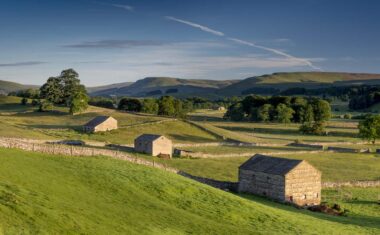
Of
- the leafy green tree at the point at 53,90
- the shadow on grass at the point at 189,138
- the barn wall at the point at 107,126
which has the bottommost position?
the shadow on grass at the point at 189,138

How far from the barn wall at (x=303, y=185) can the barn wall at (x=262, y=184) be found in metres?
0.77

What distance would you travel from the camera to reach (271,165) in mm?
53438

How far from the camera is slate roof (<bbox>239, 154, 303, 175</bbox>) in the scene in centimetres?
5175

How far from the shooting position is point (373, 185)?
65.1m

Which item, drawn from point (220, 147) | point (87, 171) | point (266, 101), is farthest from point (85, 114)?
point (87, 171)

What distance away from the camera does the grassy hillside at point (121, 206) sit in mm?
25609

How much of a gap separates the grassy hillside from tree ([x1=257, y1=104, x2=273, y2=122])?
11612cm

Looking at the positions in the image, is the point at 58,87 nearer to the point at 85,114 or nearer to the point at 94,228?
the point at 85,114

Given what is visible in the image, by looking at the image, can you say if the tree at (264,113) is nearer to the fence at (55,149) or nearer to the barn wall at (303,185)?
the barn wall at (303,185)

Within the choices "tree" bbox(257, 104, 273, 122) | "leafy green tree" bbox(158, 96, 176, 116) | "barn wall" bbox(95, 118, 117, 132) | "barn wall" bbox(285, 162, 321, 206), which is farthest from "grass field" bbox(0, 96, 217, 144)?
"tree" bbox(257, 104, 273, 122)

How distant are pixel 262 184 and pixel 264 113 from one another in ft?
365

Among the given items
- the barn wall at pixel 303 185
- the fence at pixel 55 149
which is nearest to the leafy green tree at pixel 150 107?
the barn wall at pixel 303 185

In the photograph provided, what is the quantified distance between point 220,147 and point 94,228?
72.2 m

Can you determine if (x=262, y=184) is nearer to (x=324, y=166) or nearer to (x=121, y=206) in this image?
(x=121, y=206)
